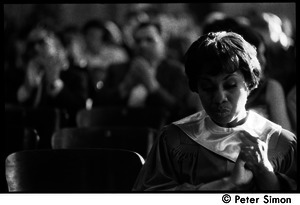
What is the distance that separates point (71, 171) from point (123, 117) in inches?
56.6

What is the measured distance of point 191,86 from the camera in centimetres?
224

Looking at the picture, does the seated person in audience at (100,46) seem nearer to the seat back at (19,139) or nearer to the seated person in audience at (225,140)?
the seat back at (19,139)

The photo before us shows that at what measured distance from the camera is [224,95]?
217 centimetres

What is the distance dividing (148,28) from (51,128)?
1.74 m

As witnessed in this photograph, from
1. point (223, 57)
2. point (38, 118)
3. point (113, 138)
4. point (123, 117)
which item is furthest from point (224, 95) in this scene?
point (38, 118)

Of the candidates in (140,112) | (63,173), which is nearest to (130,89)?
(140,112)

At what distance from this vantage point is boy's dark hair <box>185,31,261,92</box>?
2143mm

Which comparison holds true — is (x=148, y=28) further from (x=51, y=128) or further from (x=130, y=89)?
(x=51, y=128)

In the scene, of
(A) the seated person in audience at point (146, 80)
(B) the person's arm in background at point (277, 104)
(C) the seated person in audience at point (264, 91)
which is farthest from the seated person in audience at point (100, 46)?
(B) the person's arm in background at point (277, 104)

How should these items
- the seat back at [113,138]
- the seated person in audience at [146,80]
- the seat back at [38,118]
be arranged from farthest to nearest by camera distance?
the seated person in audience at [146,80] < the seat back at [38,118] < the seat back at [113,138]

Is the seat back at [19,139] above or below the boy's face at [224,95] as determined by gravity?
below

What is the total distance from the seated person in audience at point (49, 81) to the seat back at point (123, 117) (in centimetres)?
60

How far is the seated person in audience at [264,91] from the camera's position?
2.43m
